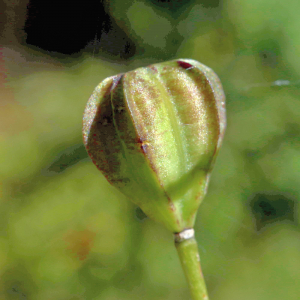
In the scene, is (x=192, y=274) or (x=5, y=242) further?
(x=5, y=242)

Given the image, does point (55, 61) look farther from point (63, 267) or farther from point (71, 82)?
point (63, 267)

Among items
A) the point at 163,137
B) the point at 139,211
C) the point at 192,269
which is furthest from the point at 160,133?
the point at 139,211

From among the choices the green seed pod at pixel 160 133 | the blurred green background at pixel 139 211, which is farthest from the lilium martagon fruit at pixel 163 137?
the blurred green background at pixel 139 211

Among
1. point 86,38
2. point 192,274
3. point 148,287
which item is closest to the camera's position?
point 192,274

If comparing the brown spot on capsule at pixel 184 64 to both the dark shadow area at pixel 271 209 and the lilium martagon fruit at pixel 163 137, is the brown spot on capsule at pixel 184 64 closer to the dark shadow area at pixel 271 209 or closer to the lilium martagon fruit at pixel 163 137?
the lilium martagon fruit at pixel 163 137

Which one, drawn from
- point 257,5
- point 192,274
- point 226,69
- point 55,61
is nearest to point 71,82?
point 55,61

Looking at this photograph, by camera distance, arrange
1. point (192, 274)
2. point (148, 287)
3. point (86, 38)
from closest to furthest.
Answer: point (192, 274) < point (86, 38) < point (148, 287)

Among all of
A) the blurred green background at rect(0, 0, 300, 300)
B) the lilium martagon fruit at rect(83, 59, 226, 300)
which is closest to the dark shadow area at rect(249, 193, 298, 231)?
the blurred green background at rect(0, 0, 300, 300)
